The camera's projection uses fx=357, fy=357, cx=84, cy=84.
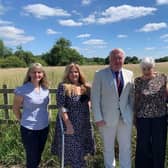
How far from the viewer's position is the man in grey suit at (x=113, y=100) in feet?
14.9

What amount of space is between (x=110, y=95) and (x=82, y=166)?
1033mm

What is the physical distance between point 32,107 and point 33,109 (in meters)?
0.03

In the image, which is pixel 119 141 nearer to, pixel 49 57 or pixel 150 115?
pixel 150 115

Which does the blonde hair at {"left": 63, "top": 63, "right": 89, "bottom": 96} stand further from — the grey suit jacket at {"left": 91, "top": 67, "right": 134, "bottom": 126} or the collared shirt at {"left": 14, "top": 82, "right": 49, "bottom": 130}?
the collared shirt at {"left": 14, "top": 82, "right": 49, "bottom": 130}

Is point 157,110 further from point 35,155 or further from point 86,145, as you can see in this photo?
point 35,155

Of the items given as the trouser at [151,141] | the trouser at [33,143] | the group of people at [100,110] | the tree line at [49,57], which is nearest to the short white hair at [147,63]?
the group of people at [100,110]

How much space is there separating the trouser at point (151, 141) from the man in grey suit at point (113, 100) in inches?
7.1

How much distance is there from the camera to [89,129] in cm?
473

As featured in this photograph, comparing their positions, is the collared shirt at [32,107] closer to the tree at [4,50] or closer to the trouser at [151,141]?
the trouser at [151,141]

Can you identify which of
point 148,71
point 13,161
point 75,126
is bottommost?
point 13,161

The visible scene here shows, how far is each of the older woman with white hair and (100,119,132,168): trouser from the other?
16 cm

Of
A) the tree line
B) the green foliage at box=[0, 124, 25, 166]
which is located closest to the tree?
the tree line

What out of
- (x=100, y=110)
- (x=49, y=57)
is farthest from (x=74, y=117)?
(x=49, y=57)

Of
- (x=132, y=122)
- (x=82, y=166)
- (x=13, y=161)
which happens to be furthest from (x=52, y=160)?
(x=132, y=122)
